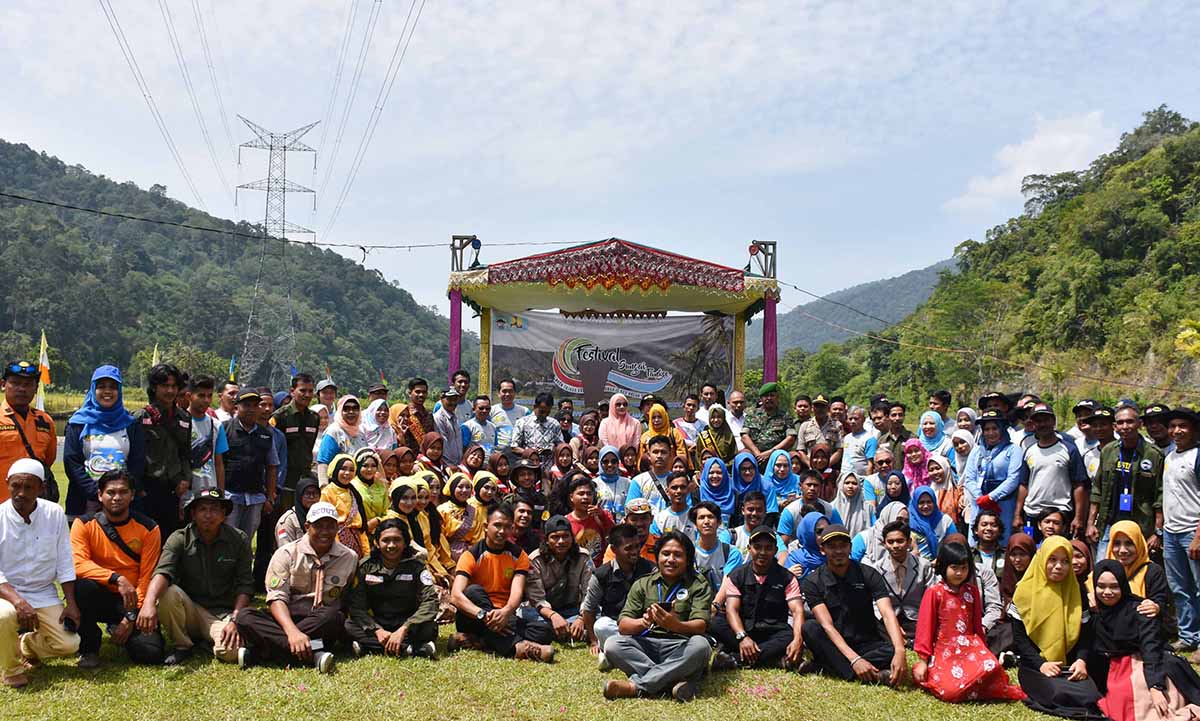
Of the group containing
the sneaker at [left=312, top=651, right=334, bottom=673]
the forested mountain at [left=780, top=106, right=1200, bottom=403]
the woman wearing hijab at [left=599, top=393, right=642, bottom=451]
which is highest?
the forested mountain at [left=780, top=106, right=1200, bottom=403]

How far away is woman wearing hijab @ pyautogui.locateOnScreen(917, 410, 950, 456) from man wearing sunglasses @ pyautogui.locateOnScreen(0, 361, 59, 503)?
7.63 m

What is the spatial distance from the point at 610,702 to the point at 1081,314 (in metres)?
41.6

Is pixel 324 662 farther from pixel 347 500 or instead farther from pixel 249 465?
pixel 249 465

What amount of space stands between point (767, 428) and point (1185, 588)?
156 inches

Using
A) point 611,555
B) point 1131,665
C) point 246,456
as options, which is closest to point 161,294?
point 246,456

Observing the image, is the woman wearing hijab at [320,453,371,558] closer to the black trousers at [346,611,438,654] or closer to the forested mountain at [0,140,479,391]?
the black trousers at [346,611,438,654]

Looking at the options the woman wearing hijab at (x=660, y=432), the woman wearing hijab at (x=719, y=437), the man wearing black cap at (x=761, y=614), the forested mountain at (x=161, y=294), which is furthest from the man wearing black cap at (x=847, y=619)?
the forested mountain at (x=161, y=294)

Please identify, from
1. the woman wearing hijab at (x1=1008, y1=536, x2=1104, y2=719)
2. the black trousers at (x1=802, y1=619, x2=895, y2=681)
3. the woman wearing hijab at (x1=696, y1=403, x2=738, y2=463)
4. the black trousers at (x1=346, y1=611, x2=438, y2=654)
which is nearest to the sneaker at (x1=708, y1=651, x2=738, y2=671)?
the black trousers at (x1=802, y1=619, x2=895, y2=681)

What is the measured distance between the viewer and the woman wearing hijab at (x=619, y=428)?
9016 mm

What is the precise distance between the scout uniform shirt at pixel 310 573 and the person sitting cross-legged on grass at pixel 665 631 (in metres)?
1.86

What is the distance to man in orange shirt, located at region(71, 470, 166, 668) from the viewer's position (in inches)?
203

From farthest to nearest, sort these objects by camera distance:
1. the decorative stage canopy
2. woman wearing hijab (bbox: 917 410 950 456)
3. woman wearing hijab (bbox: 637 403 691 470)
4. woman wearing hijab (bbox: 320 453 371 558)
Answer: the decorative stage canopy < woman wearing hijab (bbox: 917 410 950 456) < woman wearing hijab (bbox: 637 403 691 470) < woman wearing hijab (bbox: 320 453 371 558)

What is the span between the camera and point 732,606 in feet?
18.5

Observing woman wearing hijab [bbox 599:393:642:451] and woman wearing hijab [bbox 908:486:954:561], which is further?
woman wearing hijab [bbox 599:393:642:451]
